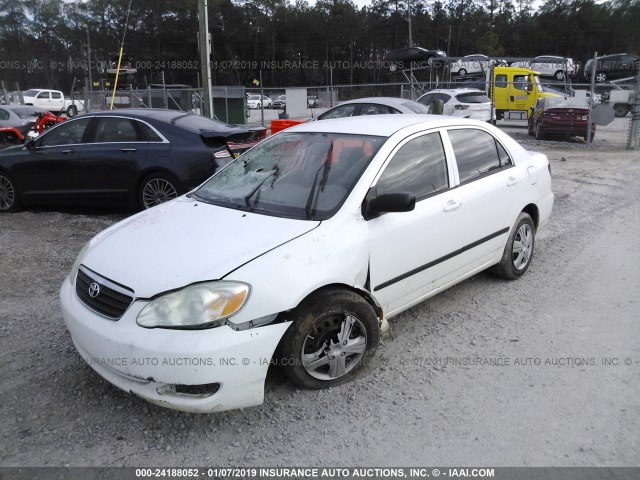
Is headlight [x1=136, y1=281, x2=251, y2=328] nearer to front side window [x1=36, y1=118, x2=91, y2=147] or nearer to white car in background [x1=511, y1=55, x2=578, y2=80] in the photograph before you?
front side window [x1=36, y1=118, x2=91, y2=147]

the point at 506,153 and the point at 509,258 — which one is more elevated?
the point at 506,153

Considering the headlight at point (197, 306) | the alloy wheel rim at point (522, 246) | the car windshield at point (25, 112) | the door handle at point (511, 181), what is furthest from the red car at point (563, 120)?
the car windshield at point (25, 112)

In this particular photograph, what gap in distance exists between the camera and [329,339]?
10.3 feet

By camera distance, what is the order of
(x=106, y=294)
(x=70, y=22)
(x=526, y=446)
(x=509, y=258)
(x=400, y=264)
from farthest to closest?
(x=70, y=22)
(x=509, y=258)
(x=400, y=264)
(x=106, y=294)
(x=526, y=446)

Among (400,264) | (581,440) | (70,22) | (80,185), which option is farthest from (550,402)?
(70,22)

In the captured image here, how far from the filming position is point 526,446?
2676mm

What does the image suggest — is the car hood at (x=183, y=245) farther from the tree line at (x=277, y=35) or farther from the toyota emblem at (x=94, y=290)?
the tree line at (x=277, y=35)

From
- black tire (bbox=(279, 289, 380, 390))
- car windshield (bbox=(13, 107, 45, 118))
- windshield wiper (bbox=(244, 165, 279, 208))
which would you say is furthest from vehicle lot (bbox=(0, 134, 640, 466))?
car windshield (bbox=(13, 107, 45, 118))

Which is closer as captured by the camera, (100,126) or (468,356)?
(468,356)

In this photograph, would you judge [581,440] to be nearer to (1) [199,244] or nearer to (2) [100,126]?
(1) [199,244]

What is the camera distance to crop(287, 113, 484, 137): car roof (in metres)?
→ 3.90

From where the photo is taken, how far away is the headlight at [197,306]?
2682 millimetres

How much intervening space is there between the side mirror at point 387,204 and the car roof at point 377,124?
68 cm

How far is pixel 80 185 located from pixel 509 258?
224 inches
